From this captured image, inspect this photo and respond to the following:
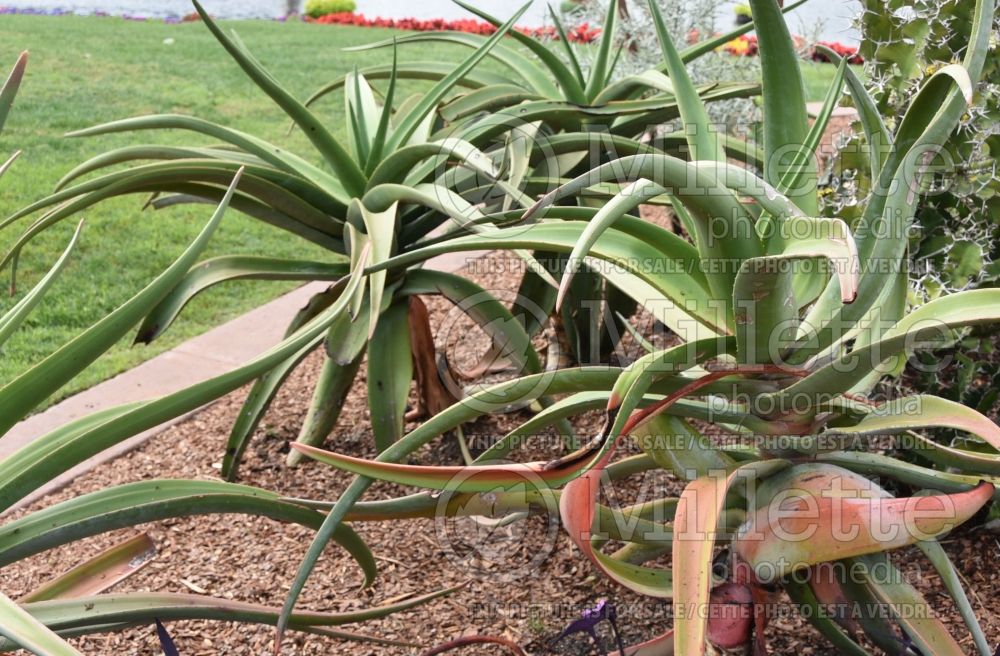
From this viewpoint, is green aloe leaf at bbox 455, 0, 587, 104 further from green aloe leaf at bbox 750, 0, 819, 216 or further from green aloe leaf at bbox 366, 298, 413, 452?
green aloe leaf at bbox 750, 0, 819, 216

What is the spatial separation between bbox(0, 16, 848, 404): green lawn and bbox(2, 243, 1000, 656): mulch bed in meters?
0.94

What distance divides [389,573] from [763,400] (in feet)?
A: 3.47

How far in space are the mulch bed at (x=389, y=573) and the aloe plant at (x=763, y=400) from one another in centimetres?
43

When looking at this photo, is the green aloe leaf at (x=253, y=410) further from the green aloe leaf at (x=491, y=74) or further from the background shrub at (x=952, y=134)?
the background shrub at (x=952, y=134)

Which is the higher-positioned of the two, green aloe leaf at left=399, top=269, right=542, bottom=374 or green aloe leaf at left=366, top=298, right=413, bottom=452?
green aloe leaf at left=399, top=269, right=542, bottom=374

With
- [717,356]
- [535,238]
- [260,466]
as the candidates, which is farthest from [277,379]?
[717,356]

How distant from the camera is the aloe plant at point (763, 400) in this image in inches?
47.1

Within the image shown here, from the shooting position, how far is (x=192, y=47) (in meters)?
8.27

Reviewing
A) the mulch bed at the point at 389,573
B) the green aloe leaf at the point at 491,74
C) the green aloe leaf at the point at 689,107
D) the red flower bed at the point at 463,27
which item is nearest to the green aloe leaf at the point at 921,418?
the green aloe leaf at the point at 689,107

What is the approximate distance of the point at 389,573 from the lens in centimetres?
209

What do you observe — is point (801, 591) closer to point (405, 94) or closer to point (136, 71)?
point (405, 94)

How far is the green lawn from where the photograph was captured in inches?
144

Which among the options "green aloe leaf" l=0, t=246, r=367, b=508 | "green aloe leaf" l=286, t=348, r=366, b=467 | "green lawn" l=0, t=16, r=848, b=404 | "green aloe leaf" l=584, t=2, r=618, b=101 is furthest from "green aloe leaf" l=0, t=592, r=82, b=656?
"green lawn" l=0, t=16, r=848, b=404

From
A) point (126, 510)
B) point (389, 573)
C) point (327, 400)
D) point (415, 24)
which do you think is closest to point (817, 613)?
point (389, 573)
